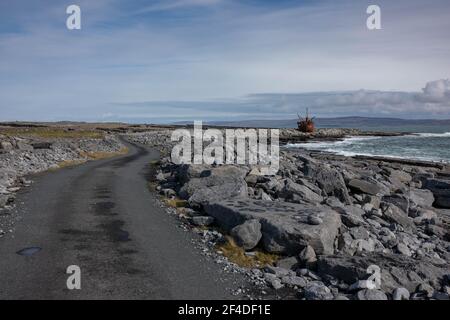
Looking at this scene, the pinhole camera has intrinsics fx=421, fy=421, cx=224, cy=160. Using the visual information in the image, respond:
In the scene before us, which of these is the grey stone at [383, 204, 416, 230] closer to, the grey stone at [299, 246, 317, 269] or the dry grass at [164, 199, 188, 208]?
the grey stone at [299, 246, 317, 269]

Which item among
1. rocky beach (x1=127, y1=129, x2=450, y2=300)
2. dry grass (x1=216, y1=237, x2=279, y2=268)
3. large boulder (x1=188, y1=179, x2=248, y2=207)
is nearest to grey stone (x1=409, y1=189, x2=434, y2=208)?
rocky beach (x1=127, y1=129, x2=450, y2=300)

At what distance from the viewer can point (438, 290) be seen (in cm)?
1255

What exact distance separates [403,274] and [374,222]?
8198mm

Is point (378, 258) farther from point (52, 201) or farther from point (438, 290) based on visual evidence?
point (52, 201)

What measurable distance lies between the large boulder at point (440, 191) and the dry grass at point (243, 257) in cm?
2308

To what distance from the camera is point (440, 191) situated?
113 ft

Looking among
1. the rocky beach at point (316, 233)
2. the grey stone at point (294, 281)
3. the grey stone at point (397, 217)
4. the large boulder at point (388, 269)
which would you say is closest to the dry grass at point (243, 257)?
the rocky beach at point (316, 233)

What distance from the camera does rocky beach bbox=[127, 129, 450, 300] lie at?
41.1ft

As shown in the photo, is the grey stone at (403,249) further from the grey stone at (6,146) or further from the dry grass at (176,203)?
the grey stone at (6,146)

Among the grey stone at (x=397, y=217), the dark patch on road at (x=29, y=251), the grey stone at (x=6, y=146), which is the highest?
the grey stone at (x=6, y=146)

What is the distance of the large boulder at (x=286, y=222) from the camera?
48.8ft

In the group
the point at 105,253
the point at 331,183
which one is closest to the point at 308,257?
the point at 105,253
